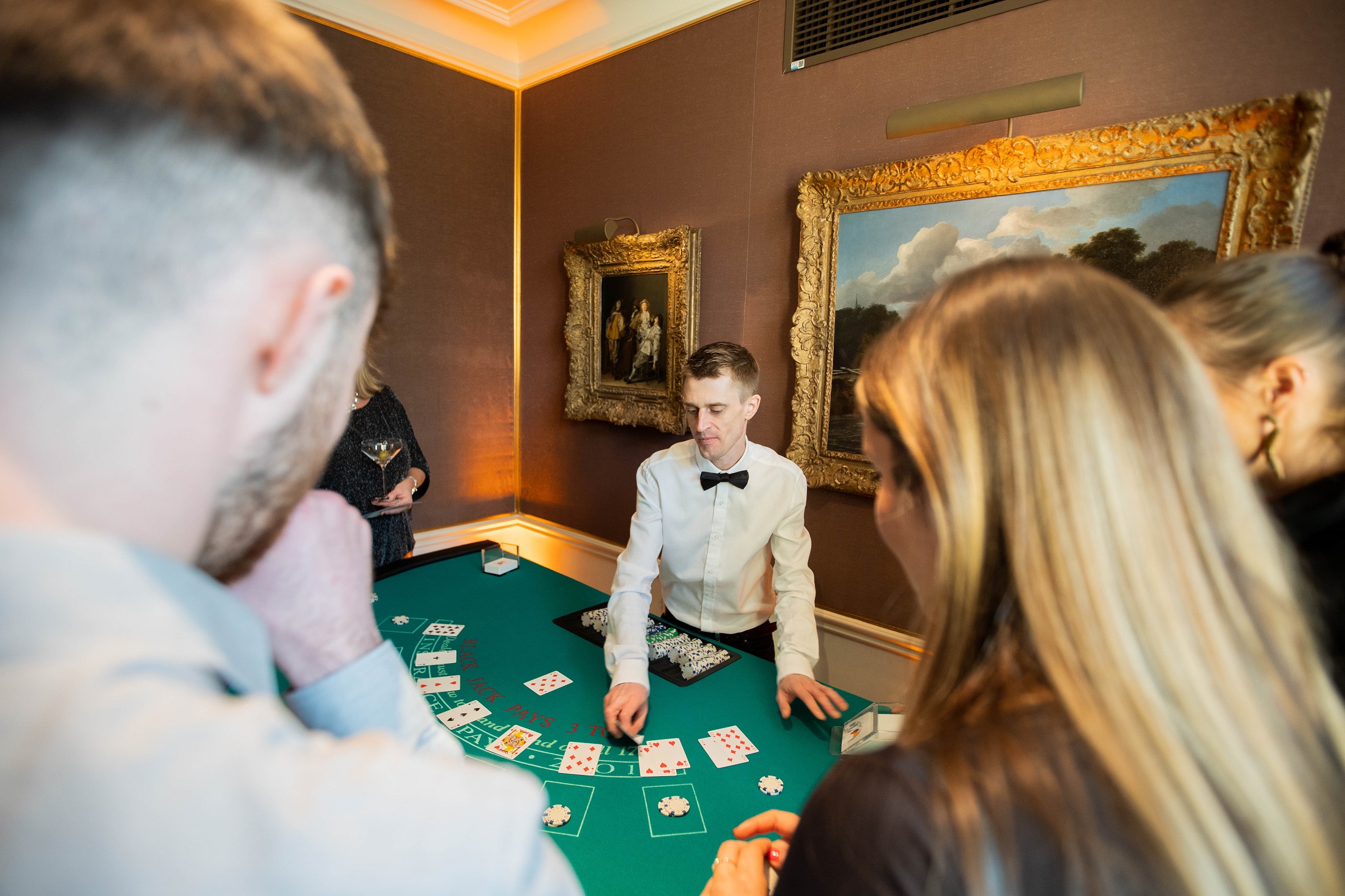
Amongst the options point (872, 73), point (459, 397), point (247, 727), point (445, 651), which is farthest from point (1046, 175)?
point (459, 397)

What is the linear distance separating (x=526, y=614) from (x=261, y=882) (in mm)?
1956

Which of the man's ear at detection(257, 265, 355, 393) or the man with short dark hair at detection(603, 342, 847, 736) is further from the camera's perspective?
the man with short dark hair at detection(603, 342, 847, 736)

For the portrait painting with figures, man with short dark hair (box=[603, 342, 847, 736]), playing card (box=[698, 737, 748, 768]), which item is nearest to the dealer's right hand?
playing card (box=[698, 737, 748, 768])

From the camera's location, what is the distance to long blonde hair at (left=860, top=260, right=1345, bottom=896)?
1.82ft

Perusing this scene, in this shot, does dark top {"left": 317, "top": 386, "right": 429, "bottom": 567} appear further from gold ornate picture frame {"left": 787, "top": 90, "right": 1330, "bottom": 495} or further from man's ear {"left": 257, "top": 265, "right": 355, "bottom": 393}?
man's ear {"left": 257, "top": 265, "right": 355, "bottom": 393}

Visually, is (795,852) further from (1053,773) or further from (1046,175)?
(1046,175)

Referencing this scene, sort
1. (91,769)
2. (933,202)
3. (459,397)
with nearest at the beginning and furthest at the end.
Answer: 1. (91,769)
2. (933,202)
3. (459,397)

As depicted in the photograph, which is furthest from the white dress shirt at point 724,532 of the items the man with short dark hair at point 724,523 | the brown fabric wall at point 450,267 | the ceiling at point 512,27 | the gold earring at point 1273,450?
the ceiling at point 512,27

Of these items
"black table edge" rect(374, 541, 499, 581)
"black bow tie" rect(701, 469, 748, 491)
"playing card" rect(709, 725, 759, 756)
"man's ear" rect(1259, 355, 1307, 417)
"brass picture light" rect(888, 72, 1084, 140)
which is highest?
"brass picture light" rect(888, 72, 1084, 140)

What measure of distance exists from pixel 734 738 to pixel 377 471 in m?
2.31

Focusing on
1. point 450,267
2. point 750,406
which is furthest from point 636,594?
point 450,267

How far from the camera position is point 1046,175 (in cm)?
253

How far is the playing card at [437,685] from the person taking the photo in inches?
69.8

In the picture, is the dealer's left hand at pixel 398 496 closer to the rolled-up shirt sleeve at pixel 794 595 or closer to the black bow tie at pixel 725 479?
the black bow tie at pixel 725 479
